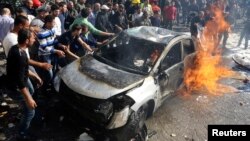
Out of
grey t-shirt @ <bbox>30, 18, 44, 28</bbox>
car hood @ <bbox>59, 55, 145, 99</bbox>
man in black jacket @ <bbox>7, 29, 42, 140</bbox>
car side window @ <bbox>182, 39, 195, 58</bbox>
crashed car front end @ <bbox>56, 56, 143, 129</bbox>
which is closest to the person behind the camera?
man in black jacket @ <bbox>7, 29, 42, 140</bbox>

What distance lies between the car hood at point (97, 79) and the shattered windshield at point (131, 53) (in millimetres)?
258

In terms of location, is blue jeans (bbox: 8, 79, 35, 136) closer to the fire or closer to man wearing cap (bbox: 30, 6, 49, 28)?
man wearing cap (bbox: 30, 6, 49, 28)

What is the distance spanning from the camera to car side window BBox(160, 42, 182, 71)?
6586 mm

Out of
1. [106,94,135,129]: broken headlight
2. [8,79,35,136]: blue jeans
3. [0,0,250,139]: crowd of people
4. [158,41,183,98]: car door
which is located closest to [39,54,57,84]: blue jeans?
[0,0,250,139]: crowd of people

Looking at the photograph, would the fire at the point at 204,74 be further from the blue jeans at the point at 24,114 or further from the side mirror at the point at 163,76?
the blue jeans at the point at 24,114

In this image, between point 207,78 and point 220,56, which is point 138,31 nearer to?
point 207,78

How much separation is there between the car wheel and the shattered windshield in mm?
916

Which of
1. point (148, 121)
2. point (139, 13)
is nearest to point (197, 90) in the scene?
point (148, 121)

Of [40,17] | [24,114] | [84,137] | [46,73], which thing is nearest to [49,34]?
[46,73]

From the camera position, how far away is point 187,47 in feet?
25.0

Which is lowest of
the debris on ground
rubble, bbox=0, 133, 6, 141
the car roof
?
the debris on ground

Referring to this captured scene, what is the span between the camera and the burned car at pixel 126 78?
521 cm

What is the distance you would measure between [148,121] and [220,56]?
671 cm

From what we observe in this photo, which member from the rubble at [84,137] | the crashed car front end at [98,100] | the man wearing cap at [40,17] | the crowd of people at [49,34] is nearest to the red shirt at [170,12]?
the crowd of people at [49,34]
